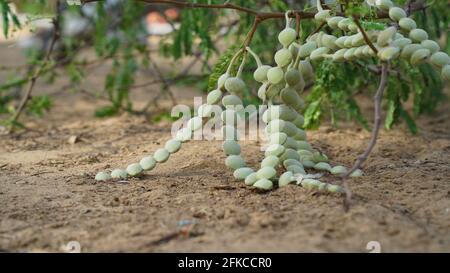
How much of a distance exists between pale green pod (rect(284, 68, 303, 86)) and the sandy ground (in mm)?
283

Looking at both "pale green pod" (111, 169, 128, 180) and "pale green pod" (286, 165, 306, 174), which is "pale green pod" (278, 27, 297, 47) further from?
"pale green pod" (111, 169, 128, 180)

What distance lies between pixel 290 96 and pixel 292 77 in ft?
0.19

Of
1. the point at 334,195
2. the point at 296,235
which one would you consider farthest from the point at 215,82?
the point at 296,235

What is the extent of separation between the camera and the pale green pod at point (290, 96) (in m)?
1.81

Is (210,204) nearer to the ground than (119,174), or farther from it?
nearer to the ground

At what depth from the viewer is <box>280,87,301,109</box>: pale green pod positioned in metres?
1.81

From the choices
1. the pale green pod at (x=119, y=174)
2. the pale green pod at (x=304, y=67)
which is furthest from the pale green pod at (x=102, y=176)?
the pale green pod at (x=304, y=67)

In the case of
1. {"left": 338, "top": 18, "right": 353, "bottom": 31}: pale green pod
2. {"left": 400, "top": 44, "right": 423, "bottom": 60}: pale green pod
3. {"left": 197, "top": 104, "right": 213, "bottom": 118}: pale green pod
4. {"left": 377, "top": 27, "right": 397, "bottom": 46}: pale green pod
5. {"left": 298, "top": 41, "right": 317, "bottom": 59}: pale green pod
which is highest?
{"left": 338, "top": 18, "right": 353, "bottom": 31}: pale green pod

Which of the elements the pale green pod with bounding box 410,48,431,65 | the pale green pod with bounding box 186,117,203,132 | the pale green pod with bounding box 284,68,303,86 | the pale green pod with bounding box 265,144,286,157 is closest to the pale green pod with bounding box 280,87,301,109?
Answer: the pale green pod with bounding box 284,68,303,86

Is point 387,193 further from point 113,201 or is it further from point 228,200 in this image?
point 113,201

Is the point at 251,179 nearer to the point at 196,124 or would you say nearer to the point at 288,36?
the point at 196,124

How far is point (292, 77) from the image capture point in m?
1.78

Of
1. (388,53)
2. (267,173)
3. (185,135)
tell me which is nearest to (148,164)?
(185,135)
